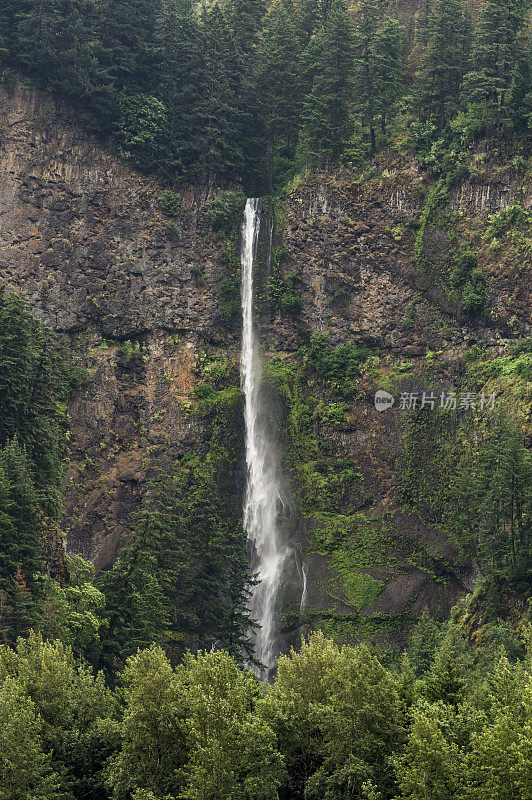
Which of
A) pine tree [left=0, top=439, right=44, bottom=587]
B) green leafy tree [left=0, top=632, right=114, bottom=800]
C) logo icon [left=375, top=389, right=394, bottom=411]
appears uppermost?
logo icon [left=375, top=389, right=394, bottom=411]

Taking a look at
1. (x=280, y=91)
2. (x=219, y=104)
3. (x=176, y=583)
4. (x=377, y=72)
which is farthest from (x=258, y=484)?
(x=377, y=72)

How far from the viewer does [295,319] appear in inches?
2633

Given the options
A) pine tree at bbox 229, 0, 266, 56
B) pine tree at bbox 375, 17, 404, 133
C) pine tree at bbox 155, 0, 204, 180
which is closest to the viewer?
pine tree at bbox 375, 17, 404, 133

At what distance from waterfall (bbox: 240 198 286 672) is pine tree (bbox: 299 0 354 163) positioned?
639 cm

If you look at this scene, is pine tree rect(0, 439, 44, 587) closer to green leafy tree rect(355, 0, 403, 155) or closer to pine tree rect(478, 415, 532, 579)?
pine tree rect(478, 415, 532, 579)

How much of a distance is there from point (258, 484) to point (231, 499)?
2.21 m

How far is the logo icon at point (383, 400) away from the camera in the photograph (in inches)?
2432

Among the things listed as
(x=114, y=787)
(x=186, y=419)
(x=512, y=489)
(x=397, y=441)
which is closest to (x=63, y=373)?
(x=186, y=419)

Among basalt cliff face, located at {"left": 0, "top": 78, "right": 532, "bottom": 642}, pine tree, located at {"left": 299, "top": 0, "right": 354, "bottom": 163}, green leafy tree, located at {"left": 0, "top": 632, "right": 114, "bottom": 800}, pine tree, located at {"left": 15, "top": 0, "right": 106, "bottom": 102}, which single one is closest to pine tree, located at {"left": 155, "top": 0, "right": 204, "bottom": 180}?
basalt cliff face, located at {"left": 0, "top": 78, "right": 532, "bottom": 642}

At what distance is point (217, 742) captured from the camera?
3030 centimetres

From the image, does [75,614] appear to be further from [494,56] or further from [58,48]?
[494,56]

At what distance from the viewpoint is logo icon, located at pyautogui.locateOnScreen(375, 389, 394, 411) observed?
6178 centimetres

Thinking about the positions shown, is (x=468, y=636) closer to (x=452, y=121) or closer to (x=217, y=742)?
(x=217, y=742)

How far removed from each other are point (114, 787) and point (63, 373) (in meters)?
34.7
